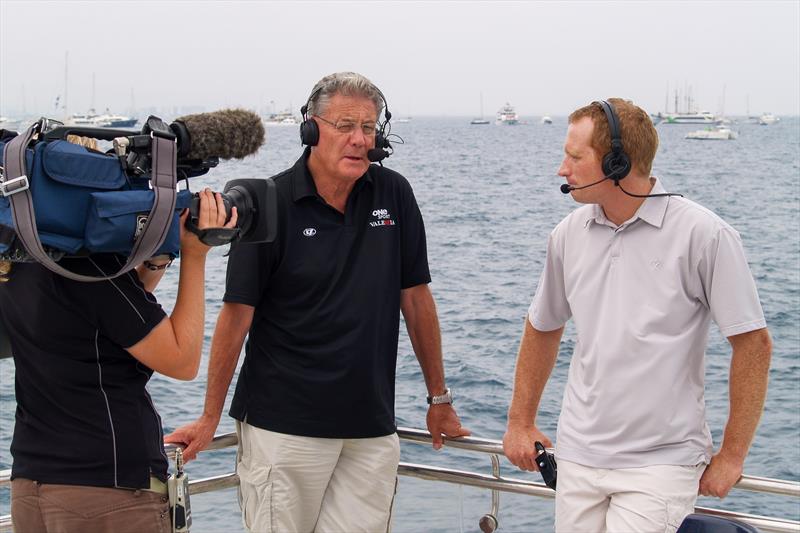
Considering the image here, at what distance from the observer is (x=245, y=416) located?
348cm

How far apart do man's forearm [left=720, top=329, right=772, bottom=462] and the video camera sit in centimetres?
150

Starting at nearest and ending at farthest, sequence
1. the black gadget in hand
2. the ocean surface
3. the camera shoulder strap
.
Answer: the camera shoulder strap
the black gadget in hand
the ocean surface

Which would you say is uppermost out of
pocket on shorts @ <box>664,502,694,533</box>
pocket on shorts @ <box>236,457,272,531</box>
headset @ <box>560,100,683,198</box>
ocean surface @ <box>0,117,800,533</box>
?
headset @ <box>560,100,683,198</box>

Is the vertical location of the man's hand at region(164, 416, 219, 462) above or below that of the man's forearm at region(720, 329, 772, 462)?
below

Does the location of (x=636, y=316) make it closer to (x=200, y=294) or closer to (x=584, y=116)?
(x=584, y=116)

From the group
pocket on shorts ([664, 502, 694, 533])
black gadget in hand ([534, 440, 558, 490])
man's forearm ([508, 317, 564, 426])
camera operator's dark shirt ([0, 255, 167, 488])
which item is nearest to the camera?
camera operator's dark shirt ([0, 255, 167, 488])

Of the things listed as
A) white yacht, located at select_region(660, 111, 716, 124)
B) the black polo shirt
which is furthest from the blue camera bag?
white yacht, located at select_region(660, 111, 716, 124)

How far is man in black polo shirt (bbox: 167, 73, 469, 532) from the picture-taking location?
3414 millimetres

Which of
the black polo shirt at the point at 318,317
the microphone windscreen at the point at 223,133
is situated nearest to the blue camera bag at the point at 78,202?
the microphone windscreen at the point at 223,133

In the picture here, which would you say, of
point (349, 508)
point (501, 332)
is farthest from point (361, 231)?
point (501, 332)

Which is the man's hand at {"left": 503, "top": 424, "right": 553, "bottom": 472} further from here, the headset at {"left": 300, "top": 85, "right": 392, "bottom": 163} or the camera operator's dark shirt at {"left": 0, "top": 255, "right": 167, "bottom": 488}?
the camera operator's dark shirt at {"left": 0, "top": 255, "right": 167, "bottom": 488}

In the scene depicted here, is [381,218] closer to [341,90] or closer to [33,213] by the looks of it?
[341,90]

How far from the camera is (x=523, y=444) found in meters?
3.40

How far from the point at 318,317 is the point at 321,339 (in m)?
0.08
